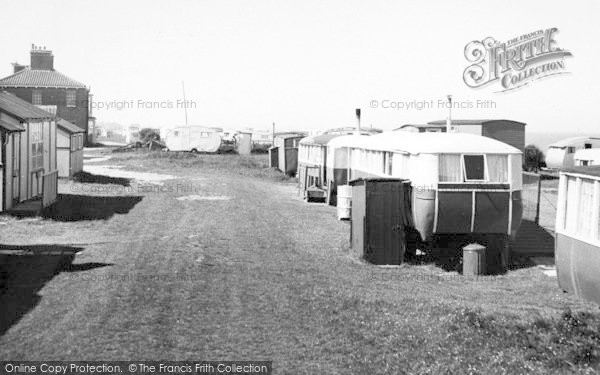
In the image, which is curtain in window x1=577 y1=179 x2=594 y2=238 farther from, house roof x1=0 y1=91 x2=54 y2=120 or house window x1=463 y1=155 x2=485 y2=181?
house roof x1=0 y1=91 x2=54 y2=120

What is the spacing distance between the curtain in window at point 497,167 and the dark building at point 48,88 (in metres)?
52.3

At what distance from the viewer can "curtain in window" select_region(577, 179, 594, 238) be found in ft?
43.0

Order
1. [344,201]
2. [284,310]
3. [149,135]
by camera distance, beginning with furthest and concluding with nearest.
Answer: [149,135]
[344,201]
[284,310]

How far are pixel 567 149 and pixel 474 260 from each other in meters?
33.8

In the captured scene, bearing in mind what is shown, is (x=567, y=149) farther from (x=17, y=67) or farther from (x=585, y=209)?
(x=17, y=67)

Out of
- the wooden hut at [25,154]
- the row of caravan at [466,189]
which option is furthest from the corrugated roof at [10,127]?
the row of caravan at [466,189]

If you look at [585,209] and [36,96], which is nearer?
[585,209]

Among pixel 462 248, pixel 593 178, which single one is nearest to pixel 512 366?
→ pixel 593 178

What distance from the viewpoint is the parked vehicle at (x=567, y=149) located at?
156 feet

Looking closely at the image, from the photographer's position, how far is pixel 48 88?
6475 cm

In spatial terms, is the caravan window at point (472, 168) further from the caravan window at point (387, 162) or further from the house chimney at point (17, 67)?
the house chimney at point (17, 67)

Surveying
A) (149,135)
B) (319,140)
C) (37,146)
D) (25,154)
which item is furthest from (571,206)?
(149,135)

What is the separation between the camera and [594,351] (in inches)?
383

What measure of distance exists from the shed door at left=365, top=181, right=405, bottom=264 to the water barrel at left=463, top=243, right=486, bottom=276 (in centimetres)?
159
